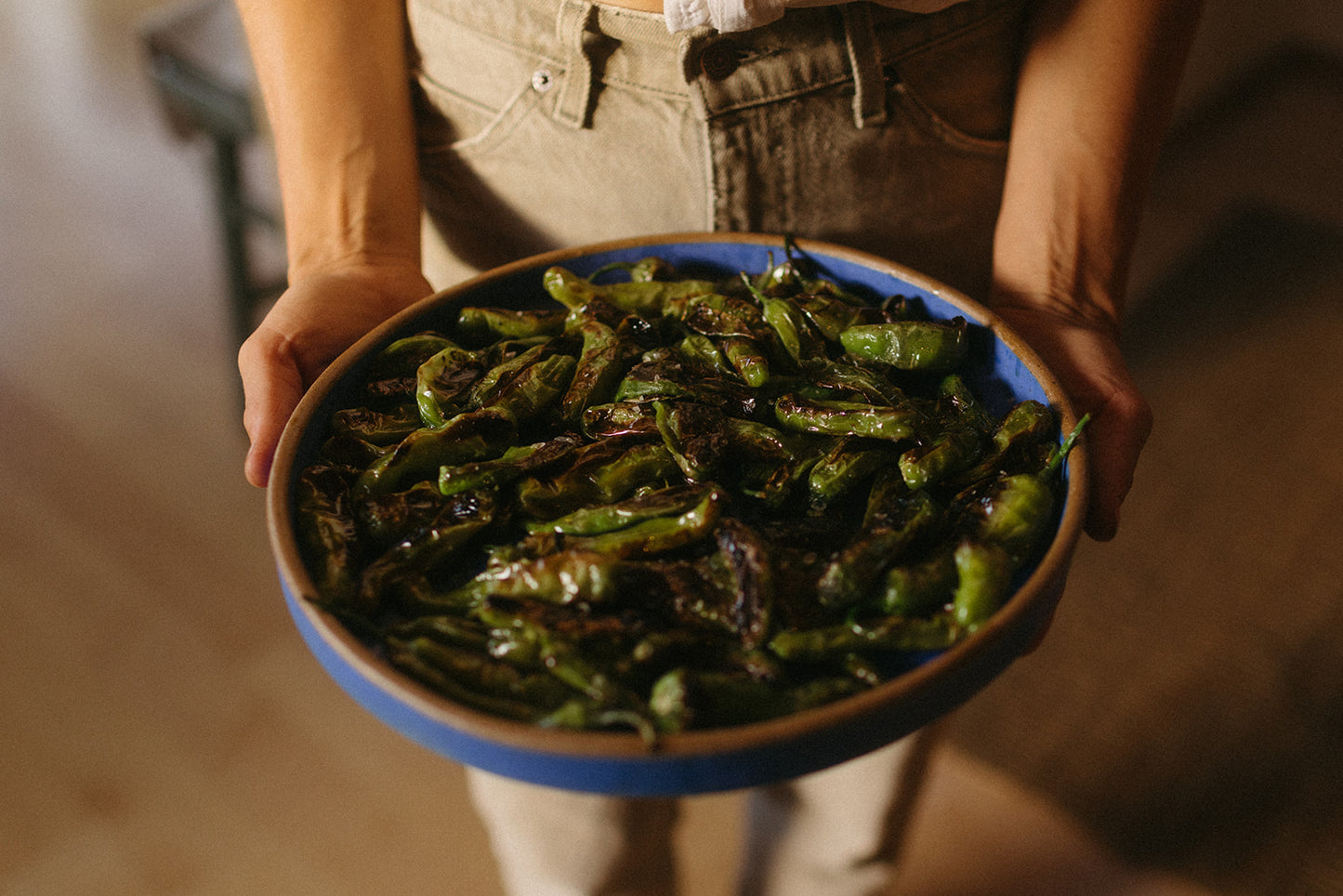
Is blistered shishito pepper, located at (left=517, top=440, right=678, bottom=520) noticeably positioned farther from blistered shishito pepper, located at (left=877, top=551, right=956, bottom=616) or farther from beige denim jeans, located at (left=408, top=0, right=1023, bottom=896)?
beige denim jeans, located at (left=408, top=0, right=1023, bottom=896)

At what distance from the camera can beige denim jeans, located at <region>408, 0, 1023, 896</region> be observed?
1.44 metres

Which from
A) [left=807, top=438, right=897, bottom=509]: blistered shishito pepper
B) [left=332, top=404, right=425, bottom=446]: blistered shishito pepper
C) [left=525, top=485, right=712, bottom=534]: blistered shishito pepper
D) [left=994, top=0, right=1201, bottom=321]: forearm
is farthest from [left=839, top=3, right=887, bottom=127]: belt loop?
[left=332, top=404, right=425, bottom=446]: blistered shishito pepper

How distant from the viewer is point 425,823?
245 centimetres

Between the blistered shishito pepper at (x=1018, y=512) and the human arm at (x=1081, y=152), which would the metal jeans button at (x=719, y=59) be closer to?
the human arm at (x=1081, y=152)

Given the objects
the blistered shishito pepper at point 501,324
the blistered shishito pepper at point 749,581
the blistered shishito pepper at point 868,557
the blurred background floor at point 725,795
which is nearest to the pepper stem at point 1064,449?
the blistered shishito pepper at point 868,557

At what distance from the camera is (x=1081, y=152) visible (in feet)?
5.12

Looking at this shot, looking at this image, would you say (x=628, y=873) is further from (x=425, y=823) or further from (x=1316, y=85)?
(x=1316, y=85)

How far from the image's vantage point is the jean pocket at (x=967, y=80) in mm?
1481

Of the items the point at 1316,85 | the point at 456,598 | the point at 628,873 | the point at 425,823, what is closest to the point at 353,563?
the point at 456,598

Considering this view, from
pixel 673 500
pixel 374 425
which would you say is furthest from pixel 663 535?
pixel 374 425

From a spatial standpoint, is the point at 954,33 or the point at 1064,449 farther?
the point at 954,33

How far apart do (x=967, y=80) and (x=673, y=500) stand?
80 centimetres

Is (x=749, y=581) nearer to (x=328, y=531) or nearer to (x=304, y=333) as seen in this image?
(x=328, y=531)

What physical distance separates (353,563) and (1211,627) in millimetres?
2391
